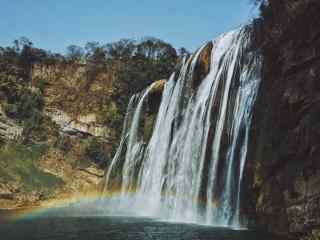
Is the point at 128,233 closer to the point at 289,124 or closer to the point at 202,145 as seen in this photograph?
the point at 289,124

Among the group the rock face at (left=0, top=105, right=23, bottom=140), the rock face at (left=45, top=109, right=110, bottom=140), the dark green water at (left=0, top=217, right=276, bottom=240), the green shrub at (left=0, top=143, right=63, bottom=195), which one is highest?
the rock face at (left=45, top=109, right=110, bottom=140)

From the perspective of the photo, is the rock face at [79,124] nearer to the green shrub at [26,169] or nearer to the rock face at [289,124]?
the green shrub at [26,169]

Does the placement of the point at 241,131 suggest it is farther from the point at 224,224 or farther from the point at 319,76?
the point at 319,76

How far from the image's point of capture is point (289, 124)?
18.1 m

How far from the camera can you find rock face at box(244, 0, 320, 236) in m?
16.4

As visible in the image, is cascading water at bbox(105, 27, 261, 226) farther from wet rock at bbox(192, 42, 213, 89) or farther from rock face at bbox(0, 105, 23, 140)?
rock face at bbox(0, 105, 23, 140)

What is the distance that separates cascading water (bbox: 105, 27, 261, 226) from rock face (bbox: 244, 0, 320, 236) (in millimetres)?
2503

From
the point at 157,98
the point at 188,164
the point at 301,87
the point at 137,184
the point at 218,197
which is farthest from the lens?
the point at 157,98

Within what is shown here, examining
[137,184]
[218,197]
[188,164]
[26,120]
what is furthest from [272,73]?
[26,120]

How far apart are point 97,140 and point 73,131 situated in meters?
3.87

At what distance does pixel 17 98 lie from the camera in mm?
58312

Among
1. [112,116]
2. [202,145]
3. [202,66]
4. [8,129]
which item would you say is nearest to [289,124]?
[202,145]

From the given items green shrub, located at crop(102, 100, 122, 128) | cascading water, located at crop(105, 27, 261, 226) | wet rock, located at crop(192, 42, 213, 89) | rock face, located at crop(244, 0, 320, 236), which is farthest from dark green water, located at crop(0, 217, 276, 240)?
green shrub, located at crop(102, 100, 122, 128)

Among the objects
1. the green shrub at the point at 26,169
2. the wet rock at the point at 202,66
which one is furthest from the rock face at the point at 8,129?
the wet rock at the point at 202,66
